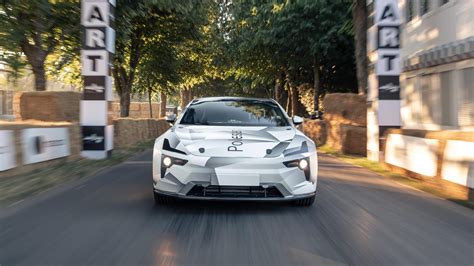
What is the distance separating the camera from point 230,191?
5.91 metres

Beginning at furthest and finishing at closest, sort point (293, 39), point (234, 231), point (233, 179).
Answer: point (293, 39)
point (233, 179)
point (234, 231)

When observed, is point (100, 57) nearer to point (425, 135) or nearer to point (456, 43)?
point (425, 135)

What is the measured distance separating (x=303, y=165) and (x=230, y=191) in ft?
3.12

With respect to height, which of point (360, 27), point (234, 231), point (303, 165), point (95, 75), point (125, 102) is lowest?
point (234, 231)

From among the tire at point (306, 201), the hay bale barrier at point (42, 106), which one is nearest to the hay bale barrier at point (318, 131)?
the hay bale barrier at point (42, 106)

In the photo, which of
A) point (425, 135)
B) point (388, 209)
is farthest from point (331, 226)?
point (425, 135)

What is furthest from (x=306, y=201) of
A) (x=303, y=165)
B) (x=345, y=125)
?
(x=345, y=125)

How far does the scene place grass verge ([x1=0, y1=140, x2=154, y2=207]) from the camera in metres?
7.54

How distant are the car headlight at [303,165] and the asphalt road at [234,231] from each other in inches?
19.7

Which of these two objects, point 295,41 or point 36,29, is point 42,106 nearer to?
point 36,29

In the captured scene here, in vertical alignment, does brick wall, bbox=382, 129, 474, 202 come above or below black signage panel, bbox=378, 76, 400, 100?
below

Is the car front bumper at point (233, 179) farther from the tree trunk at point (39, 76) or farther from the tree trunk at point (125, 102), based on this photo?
the tree trunk at point (125, 102)

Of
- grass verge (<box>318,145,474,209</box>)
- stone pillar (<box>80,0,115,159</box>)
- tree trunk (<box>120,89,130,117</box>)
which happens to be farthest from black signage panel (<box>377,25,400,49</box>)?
tree trunk (<box>120,89,130,117</box>)

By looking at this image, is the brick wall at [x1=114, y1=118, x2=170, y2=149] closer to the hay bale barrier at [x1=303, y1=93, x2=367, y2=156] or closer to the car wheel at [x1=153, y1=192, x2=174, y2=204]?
the hay bale barrier at [x1=303, y1=93, x2=367, y2=156]
